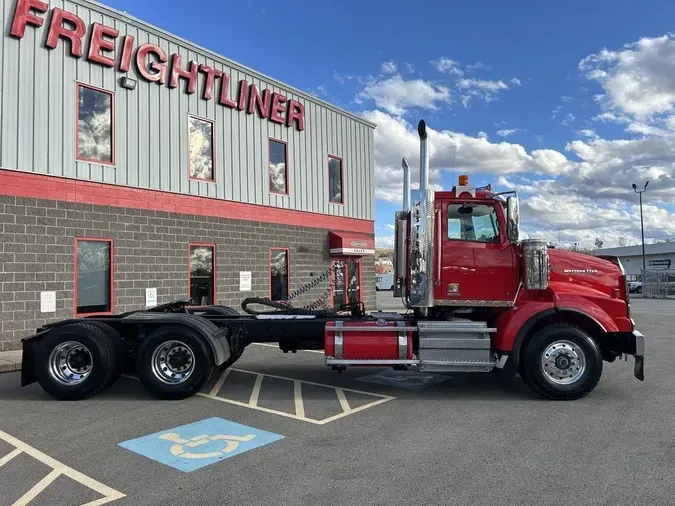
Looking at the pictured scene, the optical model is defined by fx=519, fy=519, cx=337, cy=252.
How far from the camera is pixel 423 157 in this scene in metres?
7.30

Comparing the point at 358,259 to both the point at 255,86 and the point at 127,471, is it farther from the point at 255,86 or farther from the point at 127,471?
the point at 127,471

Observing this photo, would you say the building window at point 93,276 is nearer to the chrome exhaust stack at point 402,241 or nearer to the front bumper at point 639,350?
the chrome exhaust stack at point 402,241

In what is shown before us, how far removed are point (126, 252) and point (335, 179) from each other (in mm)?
8991

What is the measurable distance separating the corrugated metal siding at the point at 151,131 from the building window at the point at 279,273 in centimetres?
166

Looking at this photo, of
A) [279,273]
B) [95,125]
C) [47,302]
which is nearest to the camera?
[47,302]

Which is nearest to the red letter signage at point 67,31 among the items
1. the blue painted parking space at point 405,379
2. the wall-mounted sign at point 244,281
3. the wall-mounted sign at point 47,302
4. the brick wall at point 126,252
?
the brick wall at point 126,252

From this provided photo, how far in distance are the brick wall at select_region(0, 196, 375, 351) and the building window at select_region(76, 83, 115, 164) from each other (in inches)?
52.3

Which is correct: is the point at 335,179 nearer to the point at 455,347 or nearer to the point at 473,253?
the point at 473,253

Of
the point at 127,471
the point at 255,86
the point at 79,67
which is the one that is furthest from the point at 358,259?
the point at 127,471

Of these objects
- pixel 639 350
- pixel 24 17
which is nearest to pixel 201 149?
pixel 24 17

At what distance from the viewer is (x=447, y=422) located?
19.3ft

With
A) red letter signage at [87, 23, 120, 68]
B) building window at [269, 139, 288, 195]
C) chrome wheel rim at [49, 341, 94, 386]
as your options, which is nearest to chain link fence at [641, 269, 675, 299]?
building window at [269, 139, 288, 195]

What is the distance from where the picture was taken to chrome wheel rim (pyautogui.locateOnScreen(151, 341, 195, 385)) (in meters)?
6.98

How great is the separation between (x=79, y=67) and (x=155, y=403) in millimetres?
9096
